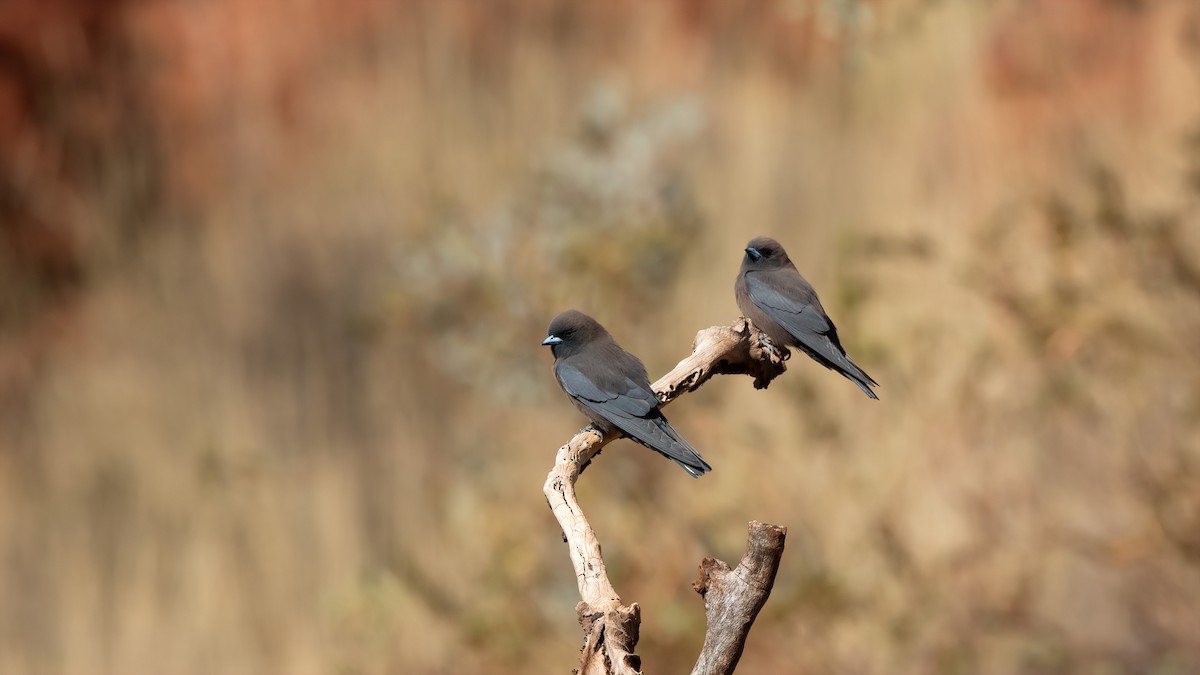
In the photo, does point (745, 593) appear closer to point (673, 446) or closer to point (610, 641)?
point (610, 641)

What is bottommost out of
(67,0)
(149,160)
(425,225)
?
(425,225)

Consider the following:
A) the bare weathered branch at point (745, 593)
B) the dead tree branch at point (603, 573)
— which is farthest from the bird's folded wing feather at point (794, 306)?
the bare weathered branch at point (745, 593)

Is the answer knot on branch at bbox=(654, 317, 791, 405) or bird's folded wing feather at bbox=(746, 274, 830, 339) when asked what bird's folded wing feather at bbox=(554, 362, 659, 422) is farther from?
bird's folded wing feather at bbox=(746, 274, 830, 339)

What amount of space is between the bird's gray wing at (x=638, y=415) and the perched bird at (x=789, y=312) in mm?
250

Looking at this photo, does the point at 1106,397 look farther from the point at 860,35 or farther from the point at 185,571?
the point at 185,571

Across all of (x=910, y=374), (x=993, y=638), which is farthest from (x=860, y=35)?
(x=993, y=638)

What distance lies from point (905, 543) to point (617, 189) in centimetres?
195

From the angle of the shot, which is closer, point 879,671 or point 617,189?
point 879,671

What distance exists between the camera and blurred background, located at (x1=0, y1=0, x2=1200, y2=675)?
16.9 feet

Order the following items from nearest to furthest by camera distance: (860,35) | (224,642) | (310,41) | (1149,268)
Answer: (1149,268) < (860,35) < (224,642) < (310,41)

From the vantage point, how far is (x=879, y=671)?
16.9 ft

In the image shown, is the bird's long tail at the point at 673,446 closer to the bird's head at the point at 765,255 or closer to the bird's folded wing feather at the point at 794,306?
the bird's folded wing feather at the point at 794,306

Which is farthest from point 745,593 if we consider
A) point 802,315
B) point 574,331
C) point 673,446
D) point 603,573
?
point 574,331

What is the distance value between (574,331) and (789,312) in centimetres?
38
